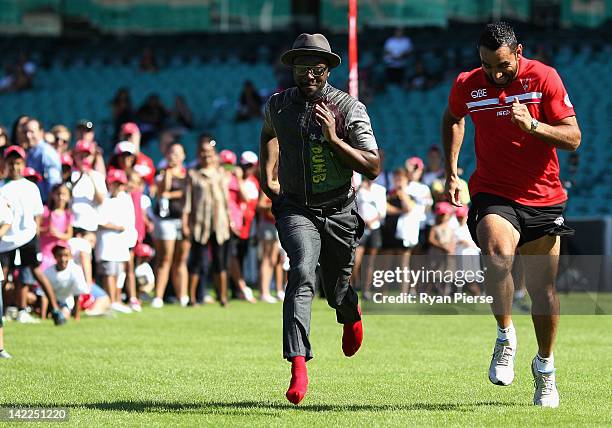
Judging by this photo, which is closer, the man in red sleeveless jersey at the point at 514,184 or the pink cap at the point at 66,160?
the man in red sleeveless jersey at the point at 514,184

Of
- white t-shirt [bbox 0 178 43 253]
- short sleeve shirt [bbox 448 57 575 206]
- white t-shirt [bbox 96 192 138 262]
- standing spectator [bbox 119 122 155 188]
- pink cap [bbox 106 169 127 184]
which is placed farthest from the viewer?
standing spectator [bbox 119 122 155 188]

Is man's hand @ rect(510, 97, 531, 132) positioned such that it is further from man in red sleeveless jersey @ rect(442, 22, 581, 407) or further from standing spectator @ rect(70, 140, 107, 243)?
standing spectator @ rect(70, 140, 107, 243)

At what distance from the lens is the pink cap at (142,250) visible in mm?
18047

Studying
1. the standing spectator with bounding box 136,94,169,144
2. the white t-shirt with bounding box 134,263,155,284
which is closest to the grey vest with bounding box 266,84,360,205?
the white t-shirt with bounding box 134,263,155,284

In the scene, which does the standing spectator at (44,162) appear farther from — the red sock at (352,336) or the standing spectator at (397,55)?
the standing spectator at (397,55)

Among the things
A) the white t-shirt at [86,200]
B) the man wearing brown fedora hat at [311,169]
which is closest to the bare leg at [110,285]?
the white t-shirt at [86,200]

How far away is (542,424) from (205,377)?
3149mm

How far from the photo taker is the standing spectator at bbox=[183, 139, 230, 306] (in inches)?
701

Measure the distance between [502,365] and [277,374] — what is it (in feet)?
7.90

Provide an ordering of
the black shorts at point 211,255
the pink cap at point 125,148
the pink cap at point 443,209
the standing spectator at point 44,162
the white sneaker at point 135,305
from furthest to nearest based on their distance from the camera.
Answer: the pink cap at point 443,209
the black shorts at point 211,255
the pink cap at point 125,148
the white sneaker at point 135,305
the standing spectator at point 44,162

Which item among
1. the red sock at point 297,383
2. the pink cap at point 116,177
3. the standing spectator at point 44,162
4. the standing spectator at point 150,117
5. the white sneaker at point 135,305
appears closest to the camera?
the red sock at point 297,383

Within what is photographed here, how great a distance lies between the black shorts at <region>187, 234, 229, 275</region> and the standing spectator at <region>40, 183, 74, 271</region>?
8.82 ft

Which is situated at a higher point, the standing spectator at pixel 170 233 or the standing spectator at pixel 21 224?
the standing spectator at pixel 21 224

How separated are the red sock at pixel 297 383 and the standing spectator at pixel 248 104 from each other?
22776 mm
